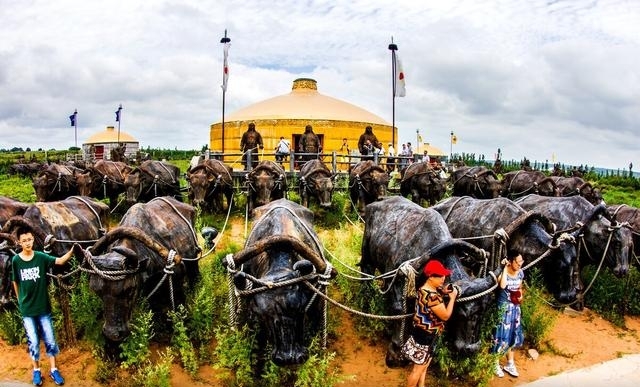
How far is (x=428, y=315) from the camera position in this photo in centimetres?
458

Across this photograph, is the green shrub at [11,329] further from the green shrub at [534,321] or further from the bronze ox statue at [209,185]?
the green shrub at [534,321]

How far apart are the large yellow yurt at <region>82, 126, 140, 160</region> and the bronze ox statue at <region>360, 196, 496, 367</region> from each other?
133 feet

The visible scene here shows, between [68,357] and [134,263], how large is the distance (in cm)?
214

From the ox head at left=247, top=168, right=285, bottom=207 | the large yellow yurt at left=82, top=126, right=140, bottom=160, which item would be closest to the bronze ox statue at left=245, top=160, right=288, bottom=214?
the ox head at left=247, top=168, right=285, bottom=207

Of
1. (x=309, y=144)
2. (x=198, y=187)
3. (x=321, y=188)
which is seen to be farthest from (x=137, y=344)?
(x=309, y=144)

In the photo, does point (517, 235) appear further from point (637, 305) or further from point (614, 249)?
point (637, 305)

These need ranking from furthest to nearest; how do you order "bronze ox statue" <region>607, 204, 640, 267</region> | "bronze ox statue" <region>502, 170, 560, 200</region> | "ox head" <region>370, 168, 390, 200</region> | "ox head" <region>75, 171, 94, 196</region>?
"bronze ox statue" <region>502, 170, 560, 200</region> → "ox head" <region>75, 171, 94, 196</region> → "ox head" <region>370, 168, 390, 200</region> → "bronze ox statue" <region>607, 204, 640, 267</region>

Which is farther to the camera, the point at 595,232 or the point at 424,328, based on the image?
the point at 595,232

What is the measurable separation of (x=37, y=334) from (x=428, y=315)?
178 inches

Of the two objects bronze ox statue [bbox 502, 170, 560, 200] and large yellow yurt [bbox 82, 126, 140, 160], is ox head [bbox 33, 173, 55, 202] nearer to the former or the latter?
bronze ox statue [bbox 502, 170, 560, 200]

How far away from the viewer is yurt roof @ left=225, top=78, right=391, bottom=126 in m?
25.8

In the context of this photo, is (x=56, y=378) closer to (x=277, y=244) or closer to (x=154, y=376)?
(x=154, y=376)

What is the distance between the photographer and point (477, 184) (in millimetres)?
15148

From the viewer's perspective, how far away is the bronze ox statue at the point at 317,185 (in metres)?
12.9
